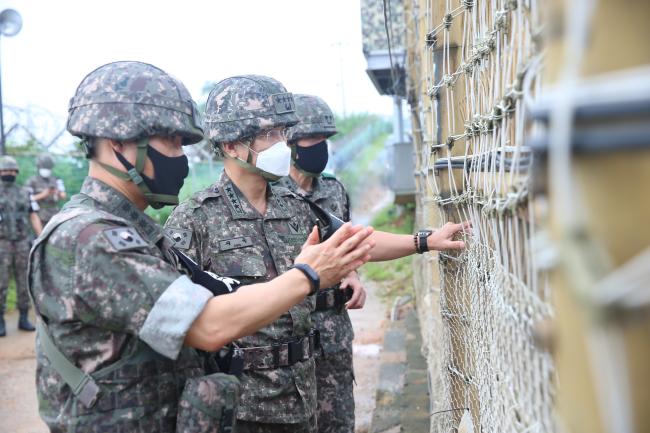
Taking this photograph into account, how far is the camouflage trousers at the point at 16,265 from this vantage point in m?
8.41

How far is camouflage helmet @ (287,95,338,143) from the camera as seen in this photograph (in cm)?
408

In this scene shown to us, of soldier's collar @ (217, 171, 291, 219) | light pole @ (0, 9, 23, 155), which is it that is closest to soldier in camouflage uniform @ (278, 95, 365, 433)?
soldier's collar @ (217, 171, 291, 219)

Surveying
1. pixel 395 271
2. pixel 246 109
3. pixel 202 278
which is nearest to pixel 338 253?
pixel 202 278

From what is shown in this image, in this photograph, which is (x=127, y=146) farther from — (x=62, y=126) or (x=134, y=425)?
(x=62, y=126)

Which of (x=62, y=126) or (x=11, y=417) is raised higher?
(x=62, y=126)

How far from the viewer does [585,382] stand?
625mm

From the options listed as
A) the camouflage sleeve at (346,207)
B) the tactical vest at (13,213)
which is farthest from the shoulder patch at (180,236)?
the tactical vest at (13,213)

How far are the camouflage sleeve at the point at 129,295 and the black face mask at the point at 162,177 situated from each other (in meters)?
0.34

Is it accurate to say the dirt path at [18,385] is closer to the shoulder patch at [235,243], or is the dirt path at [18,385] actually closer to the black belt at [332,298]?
the black belt at [332,298]

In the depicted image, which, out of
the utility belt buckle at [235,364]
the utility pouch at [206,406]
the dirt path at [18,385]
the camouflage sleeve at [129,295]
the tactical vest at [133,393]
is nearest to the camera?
the camouflage sleeve at [129,295]

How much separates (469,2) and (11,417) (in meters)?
5.58

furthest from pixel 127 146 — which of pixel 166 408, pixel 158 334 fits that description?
pixel 166 408

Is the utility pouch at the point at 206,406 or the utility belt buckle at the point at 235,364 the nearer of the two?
the utility pouch at the point at 206,406

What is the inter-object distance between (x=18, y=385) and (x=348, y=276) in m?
4.69
